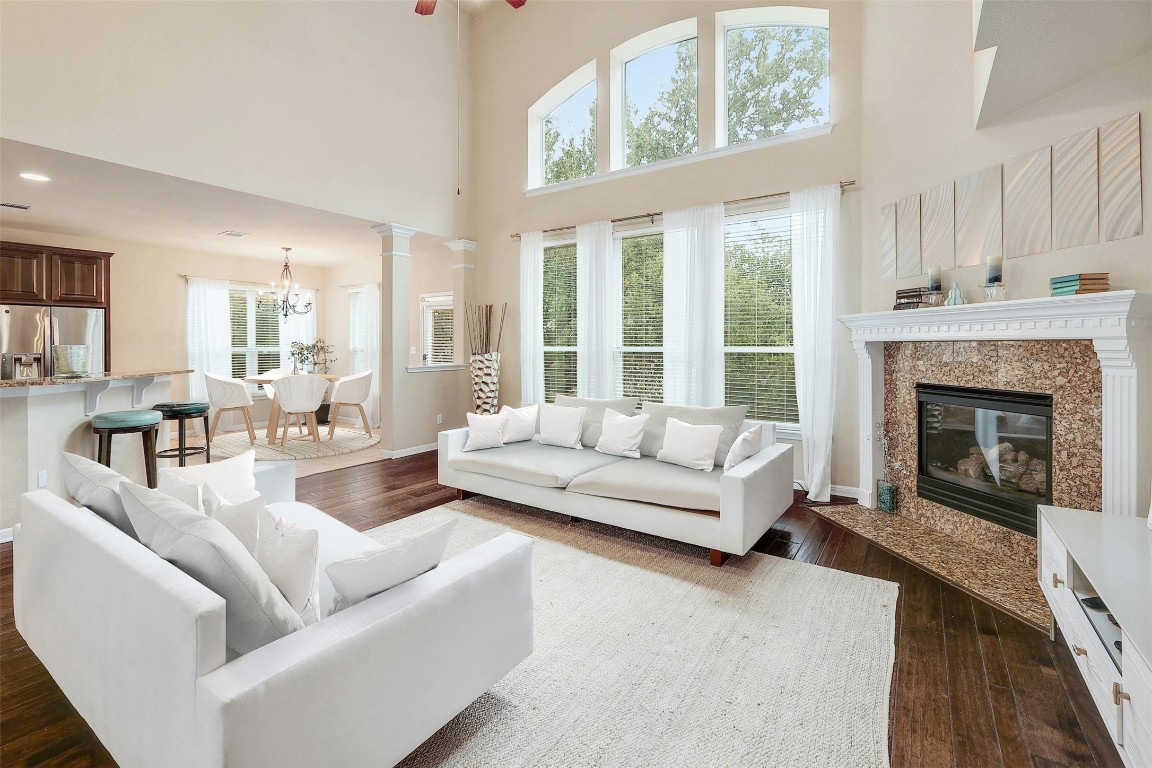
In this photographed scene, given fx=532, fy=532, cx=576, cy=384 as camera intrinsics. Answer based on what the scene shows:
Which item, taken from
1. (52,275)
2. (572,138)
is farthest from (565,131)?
(52,275)

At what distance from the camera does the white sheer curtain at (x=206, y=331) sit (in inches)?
278

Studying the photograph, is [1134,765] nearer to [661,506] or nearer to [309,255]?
[661,506]

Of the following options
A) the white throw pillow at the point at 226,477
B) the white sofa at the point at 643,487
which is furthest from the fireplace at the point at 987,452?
the white throw pillow at the point at 226,477

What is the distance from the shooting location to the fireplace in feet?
9.58

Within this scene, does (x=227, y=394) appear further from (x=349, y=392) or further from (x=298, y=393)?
(x=349, y=392)

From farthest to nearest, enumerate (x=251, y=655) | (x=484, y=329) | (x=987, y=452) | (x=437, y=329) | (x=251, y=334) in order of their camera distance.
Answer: (x=251, y=334) → (x=437, y=329) → (x=484, y=329) → (x=987, y=452) → (x=251, y=655)

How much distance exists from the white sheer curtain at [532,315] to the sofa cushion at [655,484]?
8.06ft

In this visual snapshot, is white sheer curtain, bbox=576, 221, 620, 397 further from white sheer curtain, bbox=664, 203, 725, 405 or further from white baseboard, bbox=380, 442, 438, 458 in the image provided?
white baseboard, bbox=380, 442, 438, 458

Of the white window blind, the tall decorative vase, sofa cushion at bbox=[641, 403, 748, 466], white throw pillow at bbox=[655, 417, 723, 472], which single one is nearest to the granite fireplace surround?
sofa cushion at bbox=[641, 403, 748, 466]

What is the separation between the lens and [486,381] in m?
5.99

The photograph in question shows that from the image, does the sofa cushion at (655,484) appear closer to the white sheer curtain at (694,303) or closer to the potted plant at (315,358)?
the white sheer curtain at (694,303)

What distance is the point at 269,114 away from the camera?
448 cm

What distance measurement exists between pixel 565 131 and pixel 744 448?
4.40 m

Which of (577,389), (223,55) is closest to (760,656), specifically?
(577,389)
